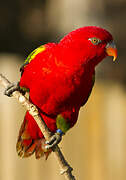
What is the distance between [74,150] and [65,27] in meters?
1.33

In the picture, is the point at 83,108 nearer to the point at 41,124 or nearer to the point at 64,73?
the point at 64,73

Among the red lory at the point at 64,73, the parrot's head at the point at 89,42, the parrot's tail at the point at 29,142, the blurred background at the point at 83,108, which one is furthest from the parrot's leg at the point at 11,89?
the blurred background at the point at 83,108

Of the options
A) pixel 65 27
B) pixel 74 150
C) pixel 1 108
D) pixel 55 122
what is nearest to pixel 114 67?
pixel 65 27

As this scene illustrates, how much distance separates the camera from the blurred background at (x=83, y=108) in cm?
429

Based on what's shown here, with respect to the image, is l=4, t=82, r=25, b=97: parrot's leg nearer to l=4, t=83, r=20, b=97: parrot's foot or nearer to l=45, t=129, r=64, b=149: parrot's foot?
l=4, t=83, r=20, b=97: parrot's foot

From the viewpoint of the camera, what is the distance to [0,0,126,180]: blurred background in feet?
14.1

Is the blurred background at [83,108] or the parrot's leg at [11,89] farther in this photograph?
the blurred background at [83,108]

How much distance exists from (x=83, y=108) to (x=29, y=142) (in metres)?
1.73

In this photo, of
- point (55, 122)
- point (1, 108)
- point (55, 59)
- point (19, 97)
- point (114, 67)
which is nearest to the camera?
point (19, 97)

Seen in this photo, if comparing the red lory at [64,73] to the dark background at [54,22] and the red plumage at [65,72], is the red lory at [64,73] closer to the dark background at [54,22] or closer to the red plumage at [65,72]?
the red plumage at [65,72]

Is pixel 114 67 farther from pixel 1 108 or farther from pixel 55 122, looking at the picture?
pixel 55 122

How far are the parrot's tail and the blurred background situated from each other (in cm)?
155

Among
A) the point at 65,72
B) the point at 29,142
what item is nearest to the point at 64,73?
the point at 65,72

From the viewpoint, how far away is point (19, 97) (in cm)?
222
